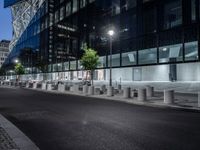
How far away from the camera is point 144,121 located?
1109 cm

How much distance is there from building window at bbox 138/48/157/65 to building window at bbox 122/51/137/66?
1.07 meters

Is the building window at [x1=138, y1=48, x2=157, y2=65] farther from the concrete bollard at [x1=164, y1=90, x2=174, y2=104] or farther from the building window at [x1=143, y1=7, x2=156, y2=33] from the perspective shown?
the concrete bollard at [x1=164, y1=90, x2=174, y2=104]

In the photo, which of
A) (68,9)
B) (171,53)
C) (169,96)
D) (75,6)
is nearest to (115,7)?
(171,53)

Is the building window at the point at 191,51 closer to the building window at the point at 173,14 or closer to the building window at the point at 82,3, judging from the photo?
the building window at the point at 173,14

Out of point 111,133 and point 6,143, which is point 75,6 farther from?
point 6,143

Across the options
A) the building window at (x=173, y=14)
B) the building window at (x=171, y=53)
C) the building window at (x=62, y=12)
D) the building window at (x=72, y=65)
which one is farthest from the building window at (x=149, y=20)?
the building window at (x=62, y=12)

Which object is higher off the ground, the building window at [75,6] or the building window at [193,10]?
the building window at [75,6]

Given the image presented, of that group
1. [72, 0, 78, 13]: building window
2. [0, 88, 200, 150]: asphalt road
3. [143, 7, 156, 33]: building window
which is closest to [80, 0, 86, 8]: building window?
[72, 0, 78, 13]: building window

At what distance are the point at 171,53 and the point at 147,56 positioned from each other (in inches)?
160

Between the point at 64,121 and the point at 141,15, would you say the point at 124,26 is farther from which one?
the point at 64,121

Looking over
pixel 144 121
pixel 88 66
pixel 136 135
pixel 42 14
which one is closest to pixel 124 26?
pixel 88 66

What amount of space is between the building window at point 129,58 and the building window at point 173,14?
6182 millimetres

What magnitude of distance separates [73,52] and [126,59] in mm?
18461

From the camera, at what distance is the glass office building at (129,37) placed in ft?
101
